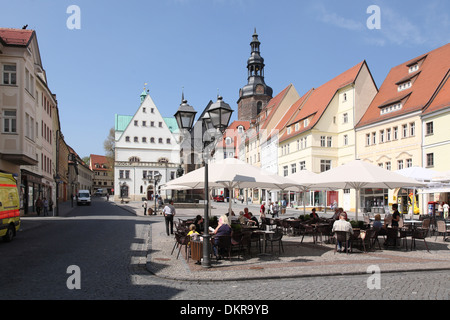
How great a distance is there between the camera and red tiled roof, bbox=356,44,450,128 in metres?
37.1

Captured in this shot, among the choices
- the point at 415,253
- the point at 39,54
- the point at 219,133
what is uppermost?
the point at 39,54

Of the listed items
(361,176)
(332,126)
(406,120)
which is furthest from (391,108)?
(361,176)

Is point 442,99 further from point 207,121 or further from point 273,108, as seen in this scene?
point 273,108

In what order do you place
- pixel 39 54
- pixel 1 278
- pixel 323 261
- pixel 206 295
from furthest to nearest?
pixel 39 54, pixel 323 261, pixel 1 278, pixel 206 295

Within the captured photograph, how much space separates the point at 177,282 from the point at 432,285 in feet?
17.8

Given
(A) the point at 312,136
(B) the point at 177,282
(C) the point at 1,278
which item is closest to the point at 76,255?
(C) the point at 1,278

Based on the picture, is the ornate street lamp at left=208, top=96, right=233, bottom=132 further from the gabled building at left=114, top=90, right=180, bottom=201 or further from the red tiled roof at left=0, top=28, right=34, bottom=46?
the gabled building at left=114, top=90, right=180, bottom=201

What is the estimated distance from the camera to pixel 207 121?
12.3m

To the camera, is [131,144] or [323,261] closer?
[323,261]

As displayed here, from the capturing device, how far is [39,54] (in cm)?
3553

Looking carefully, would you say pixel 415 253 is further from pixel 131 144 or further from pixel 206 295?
pixel 131 144

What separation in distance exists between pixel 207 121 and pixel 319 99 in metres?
43.7

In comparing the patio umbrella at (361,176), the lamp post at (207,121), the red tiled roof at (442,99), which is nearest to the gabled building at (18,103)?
the lamp post at (207,121)

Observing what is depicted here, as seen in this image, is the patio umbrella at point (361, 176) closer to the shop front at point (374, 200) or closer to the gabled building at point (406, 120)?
the gabled building at point (406, 120)
